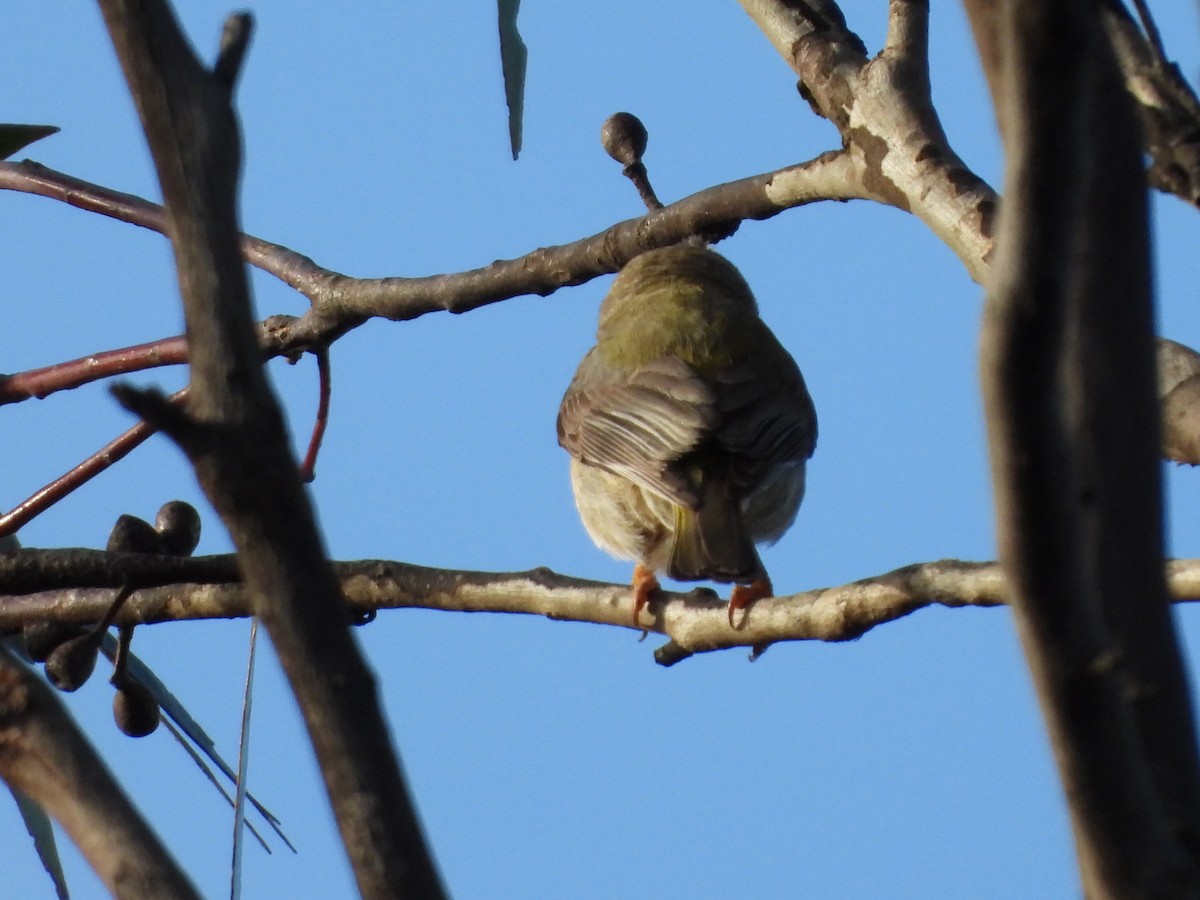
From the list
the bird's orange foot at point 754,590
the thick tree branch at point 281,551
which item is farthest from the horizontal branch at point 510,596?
the thick tree branch at point 281,551

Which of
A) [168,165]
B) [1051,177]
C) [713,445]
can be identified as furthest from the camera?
[713,445]

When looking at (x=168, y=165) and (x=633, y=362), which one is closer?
(x=168, y=165)

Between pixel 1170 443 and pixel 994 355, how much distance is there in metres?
1.78

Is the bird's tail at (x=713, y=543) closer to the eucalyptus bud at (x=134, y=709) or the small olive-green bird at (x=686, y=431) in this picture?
the small olive-green bird at (x=686, y=431)

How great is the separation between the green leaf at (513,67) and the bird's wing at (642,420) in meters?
1.41

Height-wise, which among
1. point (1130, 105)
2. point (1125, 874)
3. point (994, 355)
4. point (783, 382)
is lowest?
point (1125, 874)

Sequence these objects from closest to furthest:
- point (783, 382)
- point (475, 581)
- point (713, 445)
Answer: point (475, 581) < point (713, 445) < point (783, 382)

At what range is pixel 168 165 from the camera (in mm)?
1405

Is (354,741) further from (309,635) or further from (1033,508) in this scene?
(1033,508)

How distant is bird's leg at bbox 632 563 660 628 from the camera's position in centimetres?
311

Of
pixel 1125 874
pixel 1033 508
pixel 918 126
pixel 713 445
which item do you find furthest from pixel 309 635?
pixel 713 445

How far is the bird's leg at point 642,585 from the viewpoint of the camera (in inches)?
122

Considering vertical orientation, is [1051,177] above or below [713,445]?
below

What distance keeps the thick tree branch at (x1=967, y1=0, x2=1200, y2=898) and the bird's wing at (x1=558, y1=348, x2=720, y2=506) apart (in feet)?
10.2
